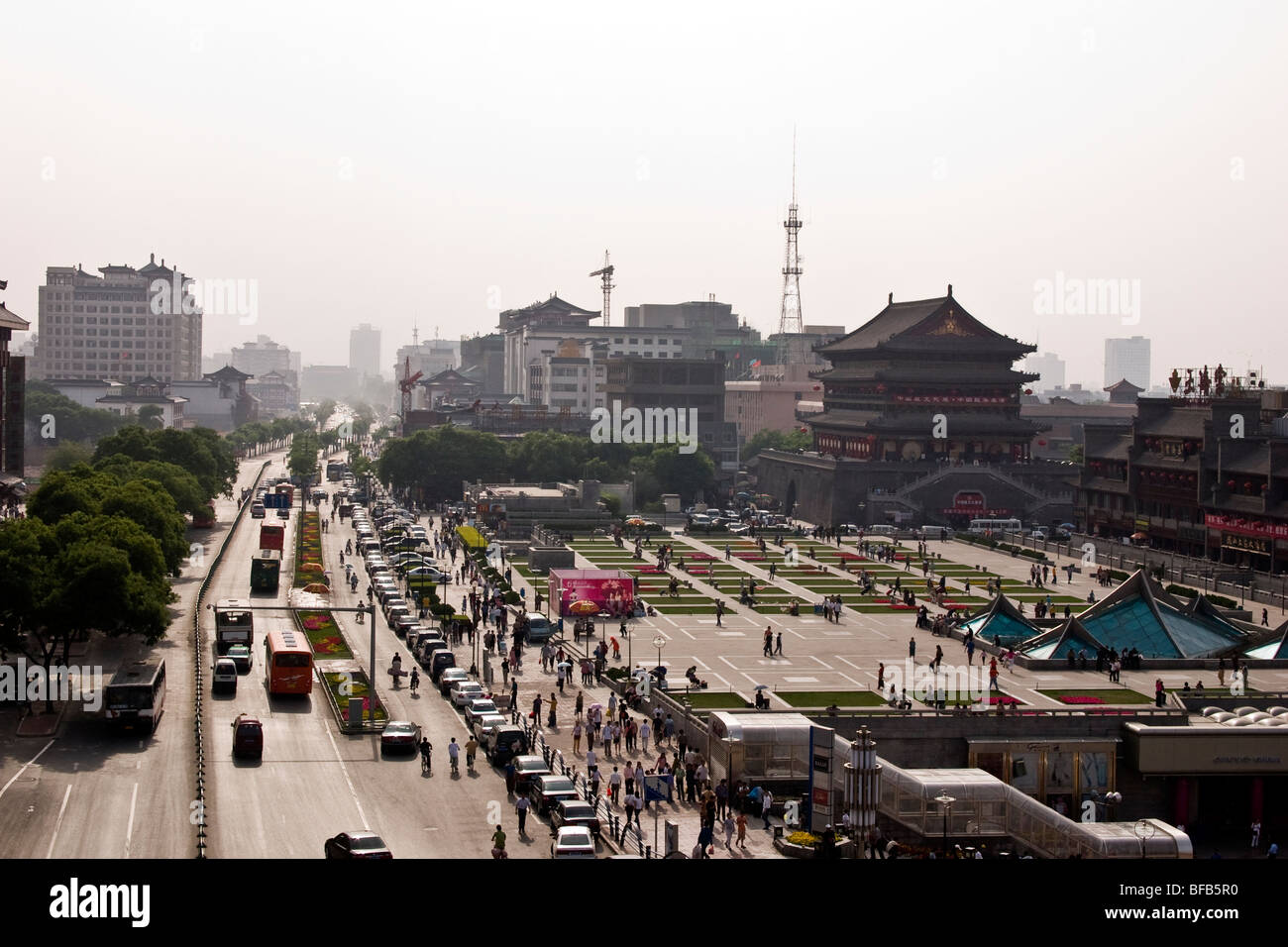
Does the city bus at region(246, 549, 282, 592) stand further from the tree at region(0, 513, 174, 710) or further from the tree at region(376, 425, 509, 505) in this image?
the tree at region(376, 425, 509, 505)

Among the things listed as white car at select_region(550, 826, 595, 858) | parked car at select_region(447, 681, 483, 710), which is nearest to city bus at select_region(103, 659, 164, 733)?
parked car at select_region(447, 681, 483, 710)

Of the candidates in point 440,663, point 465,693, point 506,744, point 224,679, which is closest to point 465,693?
point 465,693

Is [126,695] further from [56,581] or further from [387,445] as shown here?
[387,445]

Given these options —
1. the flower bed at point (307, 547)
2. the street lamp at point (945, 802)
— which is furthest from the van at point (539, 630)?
the street lamp at point (945, 802)

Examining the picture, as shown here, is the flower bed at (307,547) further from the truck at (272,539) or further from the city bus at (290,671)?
the city bus at (290,671)
